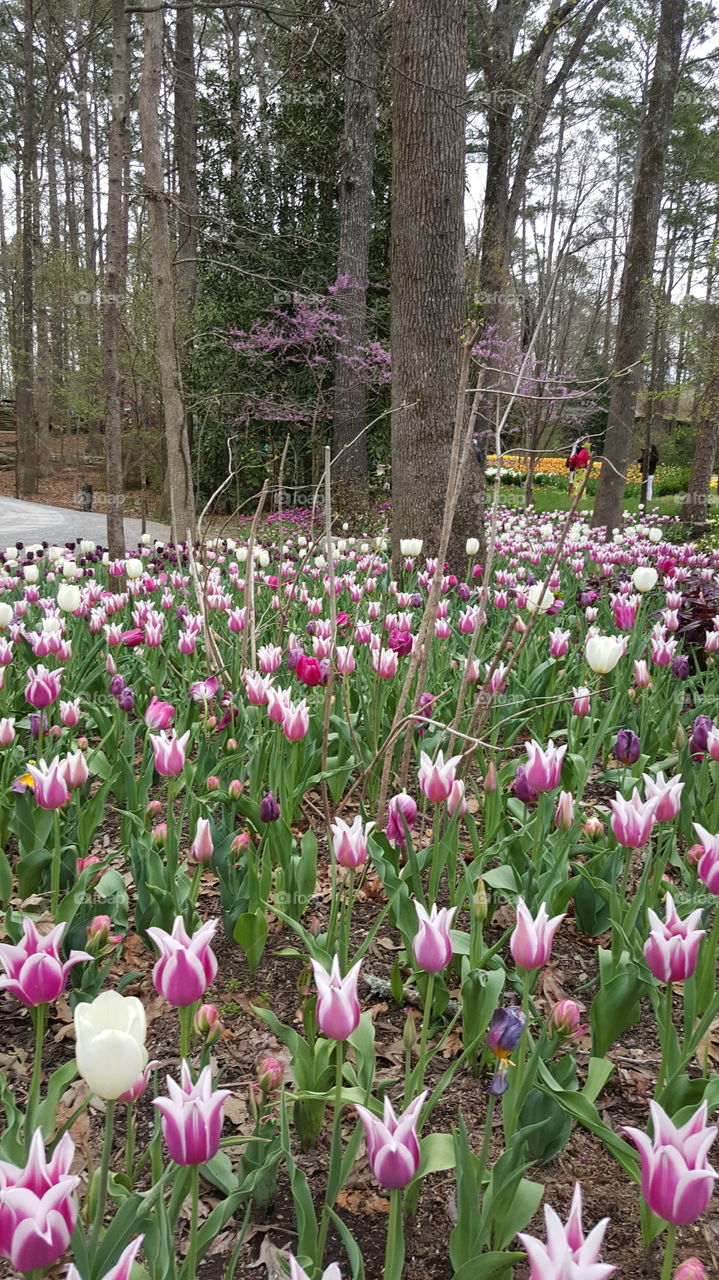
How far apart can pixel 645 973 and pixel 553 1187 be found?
372mm

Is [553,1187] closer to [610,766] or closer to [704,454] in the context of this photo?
[610,766]

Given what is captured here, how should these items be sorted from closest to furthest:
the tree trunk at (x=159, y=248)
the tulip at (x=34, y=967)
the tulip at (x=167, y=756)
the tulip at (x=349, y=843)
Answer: the tulip at (x=34, y=967) < the tulip at (x=349, y=843) < the tulip at (x=167, y=756) < the tree trunk at (x=159, y=248)

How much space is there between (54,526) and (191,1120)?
1375cm

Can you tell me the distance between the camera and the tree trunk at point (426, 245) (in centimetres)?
532

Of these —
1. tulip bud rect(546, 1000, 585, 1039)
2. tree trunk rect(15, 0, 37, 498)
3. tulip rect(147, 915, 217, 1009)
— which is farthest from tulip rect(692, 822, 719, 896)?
tree trunk rect(15, 0, 37, 498)

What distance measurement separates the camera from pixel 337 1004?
3.31 feet

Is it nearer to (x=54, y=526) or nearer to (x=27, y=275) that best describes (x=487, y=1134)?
(x=54, y=526)

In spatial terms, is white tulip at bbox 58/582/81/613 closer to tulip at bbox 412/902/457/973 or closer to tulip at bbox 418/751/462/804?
tulip at bbox 418/751/462/804

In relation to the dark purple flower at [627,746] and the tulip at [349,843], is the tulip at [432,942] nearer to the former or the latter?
the tulip at [349,843]

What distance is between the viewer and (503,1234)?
117 centimetres

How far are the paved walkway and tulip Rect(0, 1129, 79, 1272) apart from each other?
411 inches

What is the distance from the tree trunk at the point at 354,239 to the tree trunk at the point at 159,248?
4.48m

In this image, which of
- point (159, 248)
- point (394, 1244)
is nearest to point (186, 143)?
point (159, 248)

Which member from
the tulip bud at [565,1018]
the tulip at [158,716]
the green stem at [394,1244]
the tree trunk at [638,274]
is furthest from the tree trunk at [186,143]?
the green stem at [394,1244]
